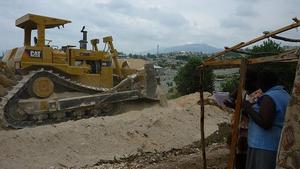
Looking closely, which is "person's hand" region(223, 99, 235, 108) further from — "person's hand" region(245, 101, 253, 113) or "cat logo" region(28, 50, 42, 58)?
"cat logo" region(28, 50, 42, 58)

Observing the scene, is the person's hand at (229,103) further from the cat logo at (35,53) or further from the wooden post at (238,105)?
the cat logo at (35,53)

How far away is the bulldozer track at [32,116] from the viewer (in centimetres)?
1234

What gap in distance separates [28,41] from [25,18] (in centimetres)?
128

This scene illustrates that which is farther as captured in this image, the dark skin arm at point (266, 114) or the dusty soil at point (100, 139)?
the dusty soil at point (100, 139)

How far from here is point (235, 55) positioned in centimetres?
695

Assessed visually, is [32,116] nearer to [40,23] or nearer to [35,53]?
[35,53]

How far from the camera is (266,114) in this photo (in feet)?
15.7

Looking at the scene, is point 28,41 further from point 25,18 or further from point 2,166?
point 2,166

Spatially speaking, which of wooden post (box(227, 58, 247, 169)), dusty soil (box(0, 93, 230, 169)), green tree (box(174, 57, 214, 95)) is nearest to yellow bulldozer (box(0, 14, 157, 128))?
dusty soil (box(0, 93, 230, 169))

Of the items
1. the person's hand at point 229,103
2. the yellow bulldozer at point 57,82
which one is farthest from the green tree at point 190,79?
the person's hand at point 229,103

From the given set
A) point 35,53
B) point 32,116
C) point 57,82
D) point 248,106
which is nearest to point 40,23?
point 35,53

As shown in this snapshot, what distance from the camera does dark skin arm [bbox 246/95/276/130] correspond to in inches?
188

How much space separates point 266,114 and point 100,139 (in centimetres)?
734

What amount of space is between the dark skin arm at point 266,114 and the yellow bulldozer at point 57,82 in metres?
8.83
